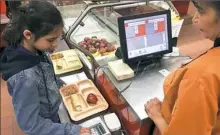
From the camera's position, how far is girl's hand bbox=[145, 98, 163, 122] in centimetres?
99

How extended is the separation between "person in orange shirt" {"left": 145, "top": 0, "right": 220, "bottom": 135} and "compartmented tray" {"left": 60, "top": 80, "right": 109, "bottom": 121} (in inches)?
24.1

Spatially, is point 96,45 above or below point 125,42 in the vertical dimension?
below

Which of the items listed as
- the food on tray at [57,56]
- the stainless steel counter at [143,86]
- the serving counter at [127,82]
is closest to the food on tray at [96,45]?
the serving counter at [127,82]

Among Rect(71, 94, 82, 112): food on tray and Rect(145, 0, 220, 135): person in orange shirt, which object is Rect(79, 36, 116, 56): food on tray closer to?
Rect(71, 94, 82, 112): food on tray

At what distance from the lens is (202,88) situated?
696 millimetres

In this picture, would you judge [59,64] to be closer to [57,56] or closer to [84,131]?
[57,56]

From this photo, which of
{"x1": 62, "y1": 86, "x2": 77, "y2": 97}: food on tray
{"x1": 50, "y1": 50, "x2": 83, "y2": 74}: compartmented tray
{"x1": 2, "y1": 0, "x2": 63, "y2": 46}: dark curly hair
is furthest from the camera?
{"x1": 50, "y1": 50, "x2": 83, "y2": 74}: compartmented tray

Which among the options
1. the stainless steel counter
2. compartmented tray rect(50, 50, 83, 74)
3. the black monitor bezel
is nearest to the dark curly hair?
the black monitor bezel

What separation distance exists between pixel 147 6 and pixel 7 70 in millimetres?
1431

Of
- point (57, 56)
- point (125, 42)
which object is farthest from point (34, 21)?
point (57, 56)

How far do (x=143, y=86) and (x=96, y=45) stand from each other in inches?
29.4

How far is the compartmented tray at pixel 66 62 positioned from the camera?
171 centimetres

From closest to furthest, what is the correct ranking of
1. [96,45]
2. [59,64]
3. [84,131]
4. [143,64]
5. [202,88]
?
1. [202,88]
2. [84,131]
3. [143,64]
4. [59,64]
5. [96,45]

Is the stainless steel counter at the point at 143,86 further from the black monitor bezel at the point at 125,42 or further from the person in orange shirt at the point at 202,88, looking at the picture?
the person in orange shirt at the point at 202,88
